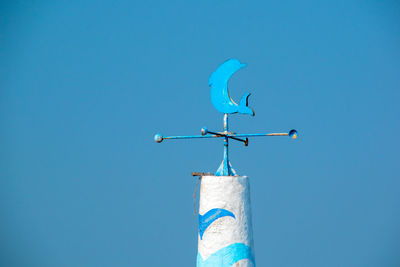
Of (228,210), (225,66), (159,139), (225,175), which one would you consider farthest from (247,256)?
(225,66)

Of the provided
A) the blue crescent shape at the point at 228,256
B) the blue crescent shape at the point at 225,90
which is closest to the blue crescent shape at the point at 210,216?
the blue crescent shape at the point at 228,256

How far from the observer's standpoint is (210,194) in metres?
4.25

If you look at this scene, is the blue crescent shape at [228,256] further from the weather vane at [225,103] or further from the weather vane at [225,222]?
the weather vane at [225,103]

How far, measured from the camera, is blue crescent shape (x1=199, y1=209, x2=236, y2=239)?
165 inches

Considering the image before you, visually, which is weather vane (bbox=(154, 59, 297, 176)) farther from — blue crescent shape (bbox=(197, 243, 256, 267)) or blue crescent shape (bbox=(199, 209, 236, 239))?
blue crescent shape (bbox=(197, 243, 256, 267))

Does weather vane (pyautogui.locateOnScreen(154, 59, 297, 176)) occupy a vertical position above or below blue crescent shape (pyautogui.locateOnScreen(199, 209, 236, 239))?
above

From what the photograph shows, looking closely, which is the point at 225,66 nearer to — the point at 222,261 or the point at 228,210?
the point at 228,210

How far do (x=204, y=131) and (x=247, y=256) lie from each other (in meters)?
1.43

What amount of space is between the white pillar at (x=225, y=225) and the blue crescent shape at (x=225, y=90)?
79cm

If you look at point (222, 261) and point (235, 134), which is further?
point (235, 134)

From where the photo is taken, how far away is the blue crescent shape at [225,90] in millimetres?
4480

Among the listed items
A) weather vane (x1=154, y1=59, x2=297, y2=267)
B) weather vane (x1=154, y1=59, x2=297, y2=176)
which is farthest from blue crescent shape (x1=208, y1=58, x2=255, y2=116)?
weather vane (x1=154, y1=59, x2=297, y2=267)

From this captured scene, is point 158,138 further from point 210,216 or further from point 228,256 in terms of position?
point 228,256

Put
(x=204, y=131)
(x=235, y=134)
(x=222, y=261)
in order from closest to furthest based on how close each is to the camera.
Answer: (x=204, y=131), (x=222, y=261), (x=235, y=134)
